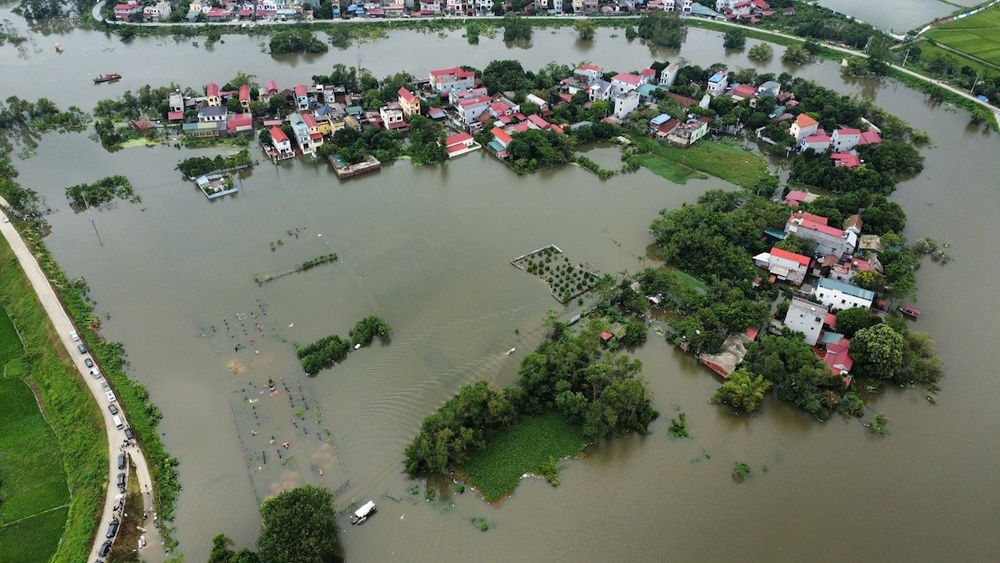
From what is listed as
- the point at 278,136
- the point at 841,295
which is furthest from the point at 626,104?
the point at 278,136

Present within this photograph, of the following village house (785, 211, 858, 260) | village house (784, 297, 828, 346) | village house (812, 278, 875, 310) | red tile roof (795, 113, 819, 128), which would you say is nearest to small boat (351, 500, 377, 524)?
village house (784, 297, 828, 346)

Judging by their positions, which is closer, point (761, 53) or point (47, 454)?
point (47, 454)

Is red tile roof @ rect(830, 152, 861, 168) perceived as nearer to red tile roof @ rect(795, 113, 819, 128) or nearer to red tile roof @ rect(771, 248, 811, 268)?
red tile roof @ rect(795, 113, 819, 128)

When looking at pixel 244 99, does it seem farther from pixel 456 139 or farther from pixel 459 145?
pixel 459 145

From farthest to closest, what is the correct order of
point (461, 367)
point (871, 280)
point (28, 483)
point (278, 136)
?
point (278, 136) → point (871, 280) → point (461, 367) → point (28, 483)

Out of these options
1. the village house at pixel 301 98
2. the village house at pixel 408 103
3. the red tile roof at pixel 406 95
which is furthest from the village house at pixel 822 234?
the village house at pixel 301 98

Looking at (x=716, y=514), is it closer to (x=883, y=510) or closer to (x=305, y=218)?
(x=883, y=510)

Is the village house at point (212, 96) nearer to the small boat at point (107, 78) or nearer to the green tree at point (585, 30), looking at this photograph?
the small boat at point (107, 78)

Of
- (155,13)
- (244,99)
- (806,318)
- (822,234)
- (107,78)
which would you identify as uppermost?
(155,13)
